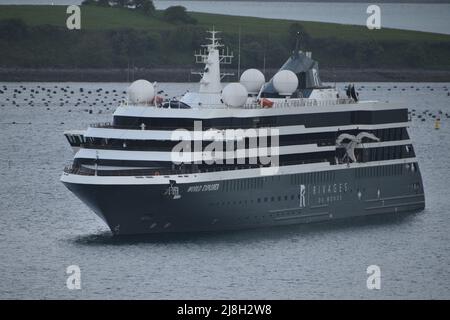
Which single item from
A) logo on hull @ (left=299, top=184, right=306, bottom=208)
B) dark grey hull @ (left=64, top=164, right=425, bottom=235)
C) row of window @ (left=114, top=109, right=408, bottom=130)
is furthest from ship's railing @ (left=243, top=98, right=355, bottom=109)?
logo on hull @ (left=299, top=184, right=306, bottom=208)

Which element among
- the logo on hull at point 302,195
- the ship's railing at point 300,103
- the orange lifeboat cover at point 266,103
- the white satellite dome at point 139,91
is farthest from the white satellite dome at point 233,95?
the logo on hull at point 302,195

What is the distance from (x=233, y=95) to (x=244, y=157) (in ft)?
12.0

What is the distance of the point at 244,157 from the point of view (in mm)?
88562

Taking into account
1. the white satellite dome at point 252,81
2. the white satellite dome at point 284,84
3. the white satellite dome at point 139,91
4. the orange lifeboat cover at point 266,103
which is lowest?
the orange lifeboat cover at point 266,103

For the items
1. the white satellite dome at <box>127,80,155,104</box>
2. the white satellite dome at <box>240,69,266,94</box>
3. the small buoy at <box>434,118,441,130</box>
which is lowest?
the white satellite dome at <box>127,80,155,104</box>

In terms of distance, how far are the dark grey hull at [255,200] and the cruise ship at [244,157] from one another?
0.06 metres

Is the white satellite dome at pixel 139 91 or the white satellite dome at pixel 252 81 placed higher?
the white satellite dome at pixel 252 81

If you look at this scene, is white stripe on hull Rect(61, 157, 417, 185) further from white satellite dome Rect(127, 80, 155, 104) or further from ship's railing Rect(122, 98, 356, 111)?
white satellite dome Rect(127, 80, 155, 104)

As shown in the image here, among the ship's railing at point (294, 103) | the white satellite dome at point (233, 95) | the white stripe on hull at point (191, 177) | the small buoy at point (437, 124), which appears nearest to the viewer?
the white stripe on hull at point (191, 177)

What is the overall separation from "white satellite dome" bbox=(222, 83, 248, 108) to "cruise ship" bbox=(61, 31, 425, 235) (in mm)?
55

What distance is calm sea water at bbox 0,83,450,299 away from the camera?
76562mm

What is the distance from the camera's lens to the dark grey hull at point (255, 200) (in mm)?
84625

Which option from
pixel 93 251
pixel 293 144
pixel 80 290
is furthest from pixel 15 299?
pixel 293 144

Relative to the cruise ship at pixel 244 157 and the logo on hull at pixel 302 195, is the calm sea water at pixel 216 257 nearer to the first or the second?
the cruise ship at pixel 244 157
